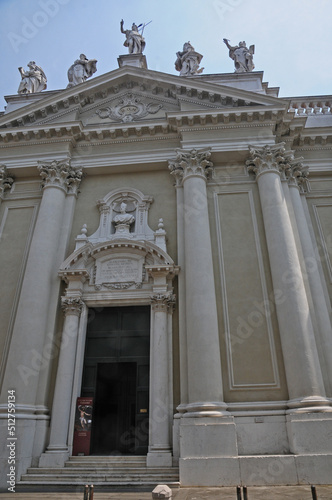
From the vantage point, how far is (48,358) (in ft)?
35.6

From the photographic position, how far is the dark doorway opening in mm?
10344

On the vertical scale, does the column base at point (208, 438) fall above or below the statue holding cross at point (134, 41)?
below

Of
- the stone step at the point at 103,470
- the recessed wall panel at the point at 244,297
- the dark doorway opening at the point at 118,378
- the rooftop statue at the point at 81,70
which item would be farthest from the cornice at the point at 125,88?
the stone step at the point at 103,470

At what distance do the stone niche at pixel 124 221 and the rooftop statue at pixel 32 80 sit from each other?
24.7 ft

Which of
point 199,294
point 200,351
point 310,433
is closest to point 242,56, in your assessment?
point 199,294

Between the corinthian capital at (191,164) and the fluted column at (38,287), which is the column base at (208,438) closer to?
the fluted column at (38,287)

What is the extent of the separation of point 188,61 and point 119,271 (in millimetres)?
10977

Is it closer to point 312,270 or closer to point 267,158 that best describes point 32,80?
point 267,158

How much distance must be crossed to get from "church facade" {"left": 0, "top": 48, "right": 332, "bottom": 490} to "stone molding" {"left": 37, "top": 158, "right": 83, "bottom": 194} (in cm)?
6

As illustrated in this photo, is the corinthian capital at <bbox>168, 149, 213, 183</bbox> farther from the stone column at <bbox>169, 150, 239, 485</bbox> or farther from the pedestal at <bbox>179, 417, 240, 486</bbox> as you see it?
the pedestal at <bbox>179, 417, 240, 486</bbox>

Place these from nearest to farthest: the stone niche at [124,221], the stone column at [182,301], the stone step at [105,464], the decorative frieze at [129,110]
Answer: the stone step at [105,464], the stone column at [182,301], the stone niche at [124,221], the decorative frieze at [129,110]

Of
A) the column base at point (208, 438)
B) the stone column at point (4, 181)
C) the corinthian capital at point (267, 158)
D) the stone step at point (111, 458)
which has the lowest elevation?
the stone step at point (111, 458)

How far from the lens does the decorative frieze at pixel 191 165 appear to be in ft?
42.2

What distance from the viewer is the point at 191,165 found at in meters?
13.0
